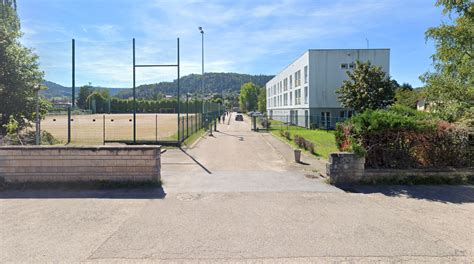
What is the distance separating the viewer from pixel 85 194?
7.28 metres

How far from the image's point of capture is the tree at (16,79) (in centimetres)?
1335

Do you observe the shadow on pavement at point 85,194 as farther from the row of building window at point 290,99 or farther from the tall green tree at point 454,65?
the row of building window at point 290,99

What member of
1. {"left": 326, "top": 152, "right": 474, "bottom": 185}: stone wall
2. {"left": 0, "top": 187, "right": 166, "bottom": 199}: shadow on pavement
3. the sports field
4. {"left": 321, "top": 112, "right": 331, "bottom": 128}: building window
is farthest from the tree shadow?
{"left": 321, "top": 112, "right": 331, "bottom": 128}: building window

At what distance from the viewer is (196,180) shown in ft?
29.3

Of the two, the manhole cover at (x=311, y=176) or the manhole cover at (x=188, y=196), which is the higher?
the manhole cover at (x=311, y=176)

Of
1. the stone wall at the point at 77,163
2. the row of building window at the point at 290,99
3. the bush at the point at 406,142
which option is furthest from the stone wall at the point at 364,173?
the row of building window at the point at 290,99

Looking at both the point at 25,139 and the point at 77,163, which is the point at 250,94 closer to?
the point at 25,139

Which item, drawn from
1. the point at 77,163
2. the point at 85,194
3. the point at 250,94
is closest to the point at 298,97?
the point at 77,163

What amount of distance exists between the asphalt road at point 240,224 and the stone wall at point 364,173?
380mm

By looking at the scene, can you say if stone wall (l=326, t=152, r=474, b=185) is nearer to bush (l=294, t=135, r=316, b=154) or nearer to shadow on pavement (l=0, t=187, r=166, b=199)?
shadow on pavement (l=0, t=187, r=166, b=199)

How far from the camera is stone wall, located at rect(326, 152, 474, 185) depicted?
327 inches

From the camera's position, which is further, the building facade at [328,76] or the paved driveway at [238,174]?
the building facade at [328,76]

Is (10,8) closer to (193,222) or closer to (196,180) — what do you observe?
(196,180)

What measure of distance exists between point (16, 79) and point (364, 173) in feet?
45.3
